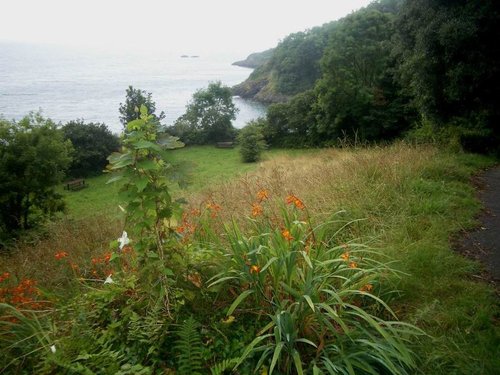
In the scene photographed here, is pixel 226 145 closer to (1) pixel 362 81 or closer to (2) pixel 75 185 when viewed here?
(1) pixel 362 81

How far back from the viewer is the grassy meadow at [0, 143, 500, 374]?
2.30 metres

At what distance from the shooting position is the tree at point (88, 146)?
25812mm

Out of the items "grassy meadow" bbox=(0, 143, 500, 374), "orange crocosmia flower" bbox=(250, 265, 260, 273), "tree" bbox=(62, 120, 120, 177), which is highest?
"orange crocosmia flower" bbox=(250, 265, 260, 273)

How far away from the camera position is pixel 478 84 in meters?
10.0

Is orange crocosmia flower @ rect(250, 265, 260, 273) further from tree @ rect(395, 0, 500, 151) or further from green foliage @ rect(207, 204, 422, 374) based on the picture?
tree @ rect(395, 0, 500, 151)

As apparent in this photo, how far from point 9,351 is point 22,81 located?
78.1 m

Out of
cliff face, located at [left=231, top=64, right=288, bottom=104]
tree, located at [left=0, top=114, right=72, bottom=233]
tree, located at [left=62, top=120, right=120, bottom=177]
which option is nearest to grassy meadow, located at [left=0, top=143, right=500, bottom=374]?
tree, located at [left=0, top=114, right=72, bottom=233]

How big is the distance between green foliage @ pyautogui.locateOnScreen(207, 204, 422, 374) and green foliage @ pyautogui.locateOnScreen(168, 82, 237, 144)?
1312 inches

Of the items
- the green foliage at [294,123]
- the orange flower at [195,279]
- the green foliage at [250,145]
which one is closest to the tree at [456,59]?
the orange flower at [195,279]

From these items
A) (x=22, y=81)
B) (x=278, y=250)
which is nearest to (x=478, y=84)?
(x=278, y=250)

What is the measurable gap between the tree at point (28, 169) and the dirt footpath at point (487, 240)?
1476 cm

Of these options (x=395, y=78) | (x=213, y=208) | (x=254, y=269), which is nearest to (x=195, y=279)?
(x=254, y=269)

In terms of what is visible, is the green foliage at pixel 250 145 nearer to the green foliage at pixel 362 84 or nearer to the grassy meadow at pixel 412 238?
the green foliage at pixel 362 84

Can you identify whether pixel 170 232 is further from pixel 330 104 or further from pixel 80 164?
pixel 80 164
